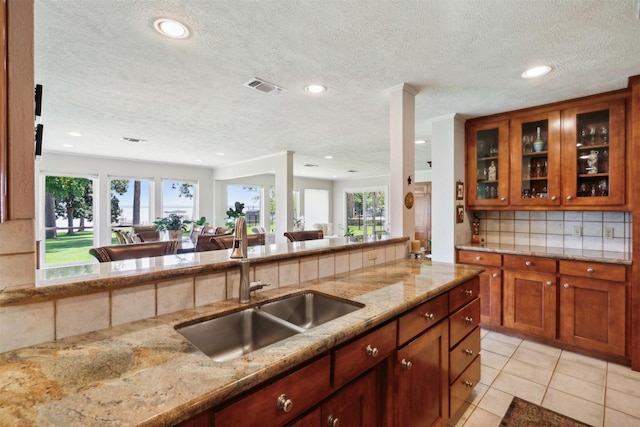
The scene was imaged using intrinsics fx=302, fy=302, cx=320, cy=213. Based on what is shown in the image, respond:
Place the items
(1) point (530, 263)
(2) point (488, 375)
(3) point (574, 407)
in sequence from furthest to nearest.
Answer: (1) point (530, 263), (2) point (488, 375), (3) point (574, 407)

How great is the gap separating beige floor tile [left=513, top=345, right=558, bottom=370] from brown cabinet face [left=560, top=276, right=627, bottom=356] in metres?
0.26

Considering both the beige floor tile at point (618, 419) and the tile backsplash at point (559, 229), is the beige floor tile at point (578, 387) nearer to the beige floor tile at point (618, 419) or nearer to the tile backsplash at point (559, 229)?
the beige floor tile at point (618, 419)

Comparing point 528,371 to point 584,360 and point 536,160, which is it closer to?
point 584,360

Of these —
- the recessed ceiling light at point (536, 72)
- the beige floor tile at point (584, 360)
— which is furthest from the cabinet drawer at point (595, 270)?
the recessed ceiling light at point (536, 72)

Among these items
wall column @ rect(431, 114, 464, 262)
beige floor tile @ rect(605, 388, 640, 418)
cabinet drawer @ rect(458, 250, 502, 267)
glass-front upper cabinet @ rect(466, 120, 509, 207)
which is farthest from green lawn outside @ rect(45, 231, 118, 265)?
beige floor tile @ rect(605, 388, 640, 418)

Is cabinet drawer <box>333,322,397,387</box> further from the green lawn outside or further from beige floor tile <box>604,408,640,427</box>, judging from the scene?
the green lawn outside

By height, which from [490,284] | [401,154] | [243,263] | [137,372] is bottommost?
[490,284]

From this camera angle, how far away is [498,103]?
Answer: 287 centimetres

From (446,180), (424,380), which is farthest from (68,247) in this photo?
(424,380)

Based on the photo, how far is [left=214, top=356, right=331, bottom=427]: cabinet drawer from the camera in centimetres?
76

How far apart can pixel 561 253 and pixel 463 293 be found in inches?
60.0

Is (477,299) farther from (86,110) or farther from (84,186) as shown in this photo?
(84,186)

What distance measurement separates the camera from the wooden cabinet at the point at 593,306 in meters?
2.42

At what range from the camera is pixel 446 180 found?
3.21 metres
